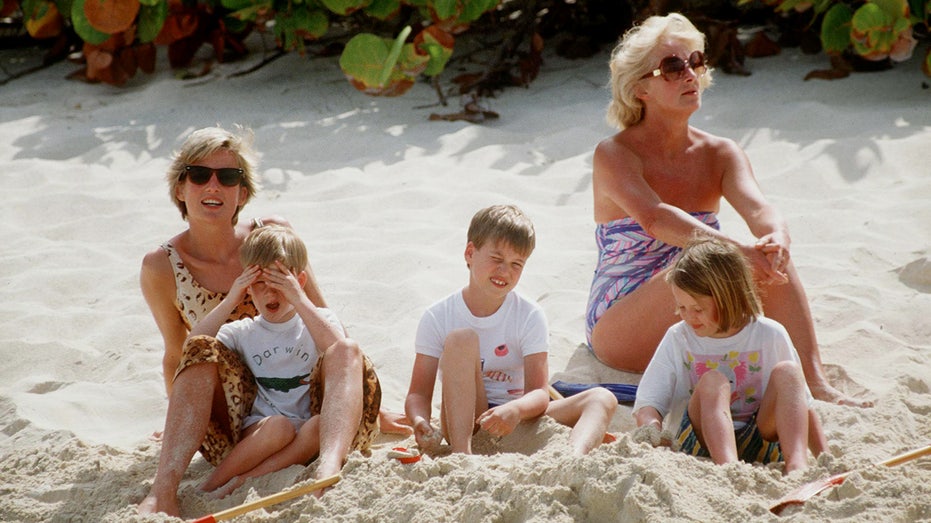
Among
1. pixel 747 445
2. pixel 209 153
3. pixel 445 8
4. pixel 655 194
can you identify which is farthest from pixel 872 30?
pixel 209 153

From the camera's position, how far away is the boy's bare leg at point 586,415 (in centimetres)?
283

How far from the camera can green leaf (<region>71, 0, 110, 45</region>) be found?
6137 millimetres

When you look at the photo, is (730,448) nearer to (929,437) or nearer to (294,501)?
(929,437)

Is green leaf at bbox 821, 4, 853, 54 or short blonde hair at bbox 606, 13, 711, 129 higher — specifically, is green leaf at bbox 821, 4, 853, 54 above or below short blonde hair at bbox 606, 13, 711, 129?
below

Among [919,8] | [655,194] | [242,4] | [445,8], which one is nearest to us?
[655,194]

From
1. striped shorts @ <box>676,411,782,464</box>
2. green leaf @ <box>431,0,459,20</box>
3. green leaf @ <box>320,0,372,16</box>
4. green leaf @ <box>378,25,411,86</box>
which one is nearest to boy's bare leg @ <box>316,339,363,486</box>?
striped shorts @ <box>676,411,782,464</box>

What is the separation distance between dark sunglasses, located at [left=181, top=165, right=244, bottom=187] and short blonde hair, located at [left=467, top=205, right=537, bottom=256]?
0.82 meters

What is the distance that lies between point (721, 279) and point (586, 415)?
1.81ft

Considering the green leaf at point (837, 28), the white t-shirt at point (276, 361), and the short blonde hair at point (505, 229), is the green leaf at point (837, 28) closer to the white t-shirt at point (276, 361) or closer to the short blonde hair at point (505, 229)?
the short blonde hair at point (505, 229)

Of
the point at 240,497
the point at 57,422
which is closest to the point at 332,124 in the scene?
the point at 57,422

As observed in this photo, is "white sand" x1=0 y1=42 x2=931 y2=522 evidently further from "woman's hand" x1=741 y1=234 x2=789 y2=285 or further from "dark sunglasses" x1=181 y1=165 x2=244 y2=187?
"dark sunglasses" x1=181 y1=165 x2=244 y2=187

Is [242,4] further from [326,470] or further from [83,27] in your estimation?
[326,470]

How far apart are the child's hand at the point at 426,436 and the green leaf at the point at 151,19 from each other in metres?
4.30

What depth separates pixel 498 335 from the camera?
124 inches
